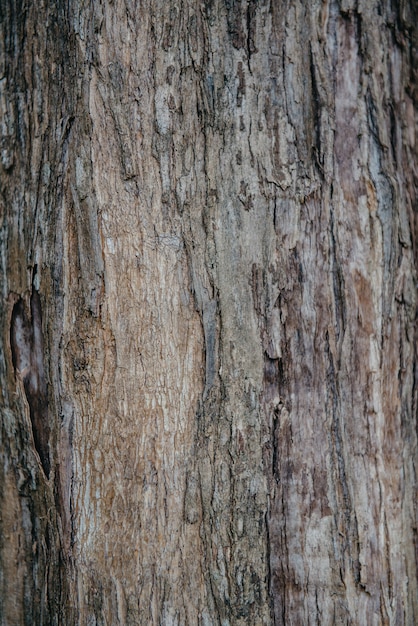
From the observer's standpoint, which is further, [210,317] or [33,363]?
[33,363]

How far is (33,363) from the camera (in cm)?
147

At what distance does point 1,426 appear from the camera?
1.50 m

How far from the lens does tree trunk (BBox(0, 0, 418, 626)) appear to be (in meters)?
1.36

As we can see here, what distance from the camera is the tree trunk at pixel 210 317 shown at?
136 cm

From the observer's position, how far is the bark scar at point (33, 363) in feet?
4.72

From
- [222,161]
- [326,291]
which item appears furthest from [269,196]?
[326,291]

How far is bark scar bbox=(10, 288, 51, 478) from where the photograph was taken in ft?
4.72

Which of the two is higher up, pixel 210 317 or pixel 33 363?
pixel 210 317

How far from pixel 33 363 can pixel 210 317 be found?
1.66 feet

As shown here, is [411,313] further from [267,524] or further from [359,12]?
[359,12]

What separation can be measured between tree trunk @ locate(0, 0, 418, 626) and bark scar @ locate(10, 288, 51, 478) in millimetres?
11

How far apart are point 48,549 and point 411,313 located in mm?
1167

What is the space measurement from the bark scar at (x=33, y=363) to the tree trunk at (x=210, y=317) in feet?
0.04

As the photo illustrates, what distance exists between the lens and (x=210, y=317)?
4.50 feet
